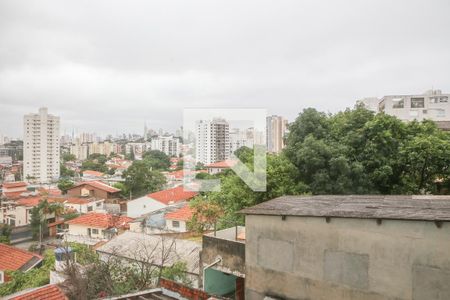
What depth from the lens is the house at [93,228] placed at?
19422mm

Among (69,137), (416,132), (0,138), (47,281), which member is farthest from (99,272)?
(69,137)

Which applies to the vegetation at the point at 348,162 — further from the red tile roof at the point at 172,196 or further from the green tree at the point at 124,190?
the green tree at the point at 124,190

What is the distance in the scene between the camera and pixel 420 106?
91.6ft

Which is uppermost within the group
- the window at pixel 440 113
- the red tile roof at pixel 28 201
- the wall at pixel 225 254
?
the window at pixel 440 113

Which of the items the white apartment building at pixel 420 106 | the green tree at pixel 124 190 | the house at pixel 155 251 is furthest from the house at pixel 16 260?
the white apartment building at pixel 420 106

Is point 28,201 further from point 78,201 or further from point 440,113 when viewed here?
point 440,113

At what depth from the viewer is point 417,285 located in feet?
14.3

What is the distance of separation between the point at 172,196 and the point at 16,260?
12670 mm

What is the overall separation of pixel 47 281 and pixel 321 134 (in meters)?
11.0

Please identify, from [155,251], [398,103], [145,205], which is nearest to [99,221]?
[145,205]

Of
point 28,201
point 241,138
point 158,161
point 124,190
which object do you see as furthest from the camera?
point 158,161

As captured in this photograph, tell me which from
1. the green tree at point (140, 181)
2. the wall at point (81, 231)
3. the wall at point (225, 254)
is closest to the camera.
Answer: the wall at point (225, 254)

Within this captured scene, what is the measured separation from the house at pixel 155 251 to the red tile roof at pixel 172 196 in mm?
11012

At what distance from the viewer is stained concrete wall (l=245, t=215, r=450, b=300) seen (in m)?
4.31
